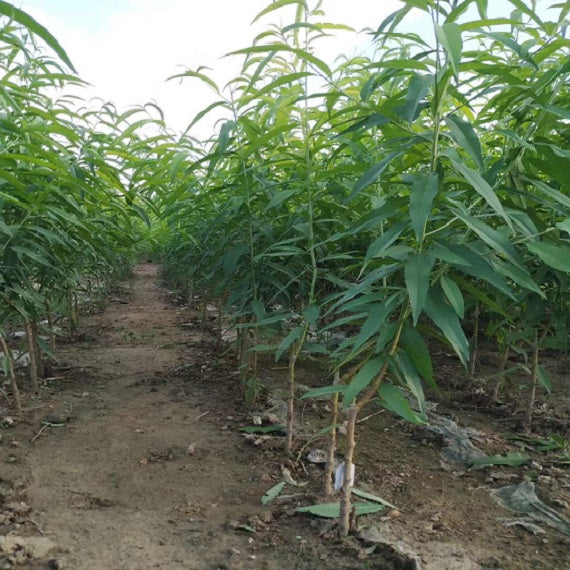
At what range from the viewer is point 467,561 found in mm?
1517

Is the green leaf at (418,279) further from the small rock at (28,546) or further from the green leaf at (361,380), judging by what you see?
the small rock at (28,546)

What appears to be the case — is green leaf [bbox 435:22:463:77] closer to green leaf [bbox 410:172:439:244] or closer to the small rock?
green leaf [bbox 410:172:439:244]

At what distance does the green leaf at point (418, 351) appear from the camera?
4.15ft

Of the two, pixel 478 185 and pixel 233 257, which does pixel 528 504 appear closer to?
pixel 478 185

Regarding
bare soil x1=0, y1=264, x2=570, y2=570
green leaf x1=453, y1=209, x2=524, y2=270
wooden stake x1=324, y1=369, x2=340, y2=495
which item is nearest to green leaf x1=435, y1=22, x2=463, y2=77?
green leaf x1=453, y1=209, x2=524, y2=270

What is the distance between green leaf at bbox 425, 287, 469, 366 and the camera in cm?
111

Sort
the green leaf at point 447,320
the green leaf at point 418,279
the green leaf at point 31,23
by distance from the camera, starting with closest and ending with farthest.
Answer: the green leaf at point 31,23
the green leaf at point 418,279
the green leaf at point 447,320

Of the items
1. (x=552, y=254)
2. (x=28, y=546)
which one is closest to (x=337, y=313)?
(x=552, y=254)

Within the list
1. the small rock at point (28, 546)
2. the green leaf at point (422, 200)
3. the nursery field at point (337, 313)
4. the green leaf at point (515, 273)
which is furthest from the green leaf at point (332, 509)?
the green leaf at point (422, 200)

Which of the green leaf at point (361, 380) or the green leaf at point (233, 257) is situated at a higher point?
the green leaf at point (233, 257)

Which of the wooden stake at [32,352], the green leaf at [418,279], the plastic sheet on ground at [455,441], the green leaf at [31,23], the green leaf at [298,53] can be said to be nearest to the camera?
the green leaf at [31,23]

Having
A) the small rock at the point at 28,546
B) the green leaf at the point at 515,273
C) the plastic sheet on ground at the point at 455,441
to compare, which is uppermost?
the green leaf at the point at 515,273

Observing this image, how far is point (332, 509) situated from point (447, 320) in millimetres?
911

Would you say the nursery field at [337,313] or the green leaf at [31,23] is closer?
the green leaf at [31,23]
